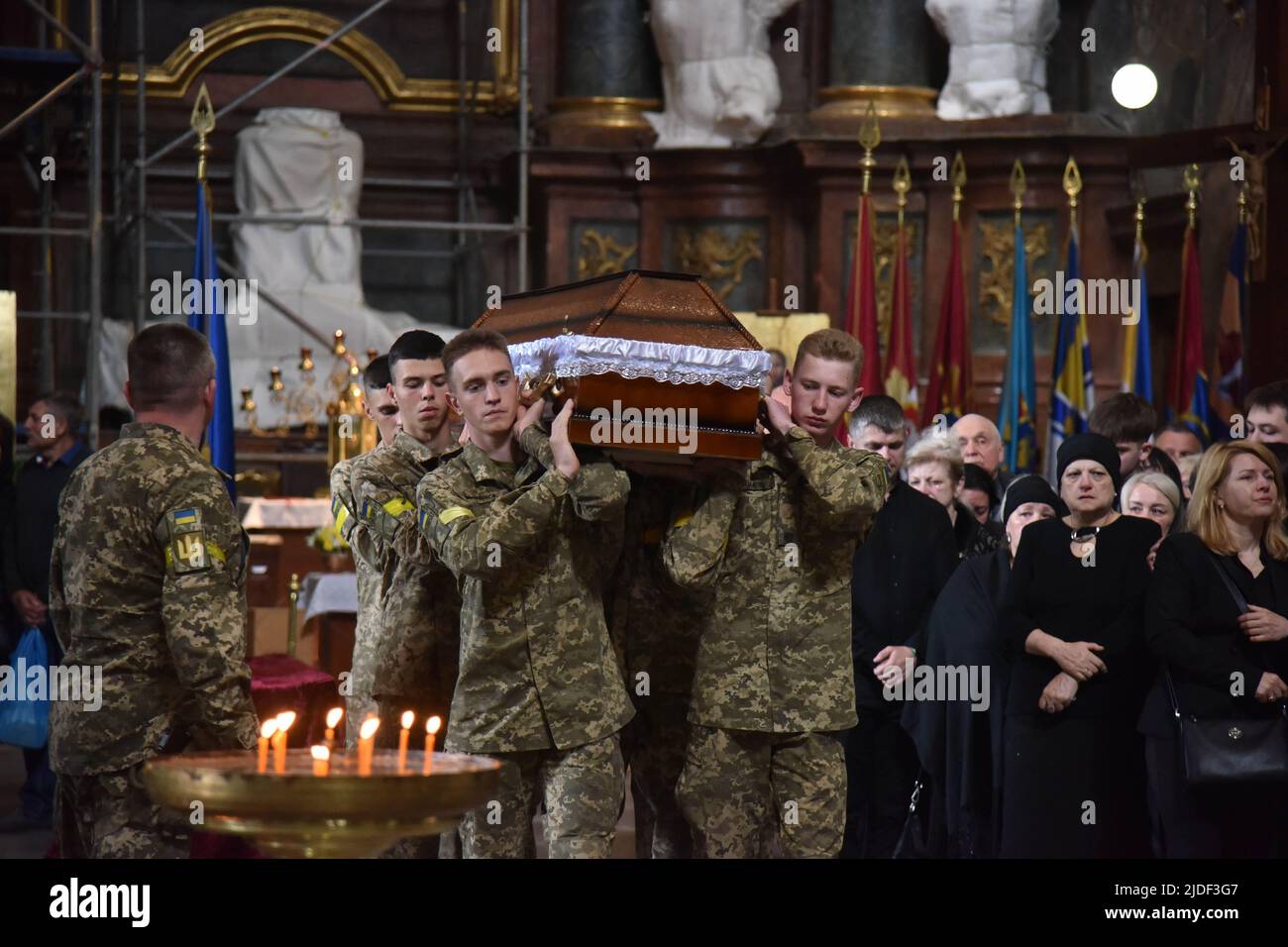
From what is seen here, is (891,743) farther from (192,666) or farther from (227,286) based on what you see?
(227,286)

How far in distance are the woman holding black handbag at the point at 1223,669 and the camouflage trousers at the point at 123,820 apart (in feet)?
9.04

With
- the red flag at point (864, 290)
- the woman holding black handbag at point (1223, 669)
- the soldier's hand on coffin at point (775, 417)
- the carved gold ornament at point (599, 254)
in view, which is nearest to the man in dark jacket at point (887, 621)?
the woman holding black handbag at point (1223, 669)

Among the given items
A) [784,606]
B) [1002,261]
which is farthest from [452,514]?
[1002,261]

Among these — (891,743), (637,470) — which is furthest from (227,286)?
(637,470)

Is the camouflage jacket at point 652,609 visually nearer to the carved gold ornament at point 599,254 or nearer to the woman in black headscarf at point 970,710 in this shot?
the woman in black headscarf at point 970,710

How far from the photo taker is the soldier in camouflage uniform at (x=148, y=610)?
13.6 feet

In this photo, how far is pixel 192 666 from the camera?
4.12 metres

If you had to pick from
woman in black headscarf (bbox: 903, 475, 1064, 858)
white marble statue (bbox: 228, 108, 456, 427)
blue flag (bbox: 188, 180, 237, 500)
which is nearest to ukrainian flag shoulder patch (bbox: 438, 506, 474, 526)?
woman in black headscarf (bbox: 903, 475, 1064, 858)

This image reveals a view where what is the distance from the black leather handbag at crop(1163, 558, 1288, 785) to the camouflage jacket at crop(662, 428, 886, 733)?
105 cm

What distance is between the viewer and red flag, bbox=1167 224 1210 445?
9688mm

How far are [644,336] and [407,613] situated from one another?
1.06m

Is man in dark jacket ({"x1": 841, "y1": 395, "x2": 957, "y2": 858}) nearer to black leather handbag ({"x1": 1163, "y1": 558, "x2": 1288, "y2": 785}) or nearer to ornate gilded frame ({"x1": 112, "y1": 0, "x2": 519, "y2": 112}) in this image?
black leather handbag ({"x1": 1163, "y1": 558, "x2": 1288, "y2": 785})
